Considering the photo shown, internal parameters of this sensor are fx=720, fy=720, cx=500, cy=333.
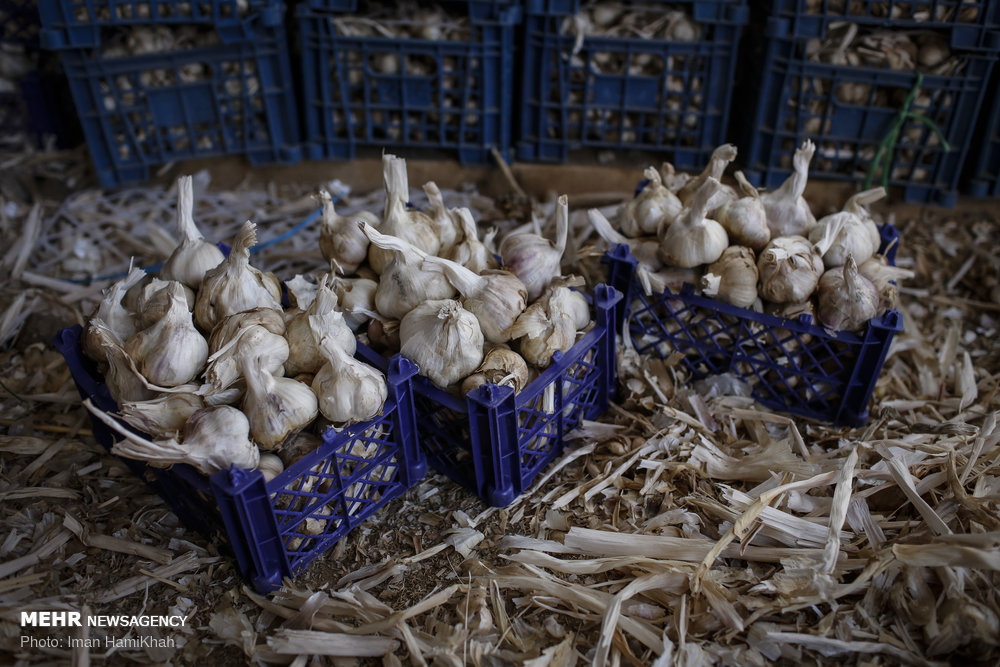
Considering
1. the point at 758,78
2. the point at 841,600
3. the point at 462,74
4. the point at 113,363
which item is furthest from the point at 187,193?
the point at 758,78

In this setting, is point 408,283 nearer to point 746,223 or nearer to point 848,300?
point 746,223

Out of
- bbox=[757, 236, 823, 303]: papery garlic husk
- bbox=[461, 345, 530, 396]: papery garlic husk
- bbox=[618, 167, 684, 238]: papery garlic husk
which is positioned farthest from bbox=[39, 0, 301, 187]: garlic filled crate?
bbox=[757, 236, 823, 303]: papery garlic husk

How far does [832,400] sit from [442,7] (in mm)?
2282

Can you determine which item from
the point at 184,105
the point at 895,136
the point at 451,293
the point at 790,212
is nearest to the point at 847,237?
the point at 790,212

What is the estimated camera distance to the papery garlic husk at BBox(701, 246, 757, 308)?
2.09 m

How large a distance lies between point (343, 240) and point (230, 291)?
0.39m

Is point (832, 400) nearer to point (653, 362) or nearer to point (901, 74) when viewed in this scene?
point (653, 362)

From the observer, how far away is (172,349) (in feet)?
5.68

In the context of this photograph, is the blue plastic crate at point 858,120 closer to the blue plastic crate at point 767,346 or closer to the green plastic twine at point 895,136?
the green plastic twine at point 895,136

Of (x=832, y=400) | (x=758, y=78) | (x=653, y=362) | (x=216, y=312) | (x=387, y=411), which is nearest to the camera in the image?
(x=387, y=411)

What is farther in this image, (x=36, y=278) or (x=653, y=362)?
(x=36, y=278)

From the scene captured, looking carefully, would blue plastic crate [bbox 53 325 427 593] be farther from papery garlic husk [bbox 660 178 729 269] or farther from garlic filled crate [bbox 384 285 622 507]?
papery garlic husk [bbox 660 178 729 269]

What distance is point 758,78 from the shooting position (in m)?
3.06

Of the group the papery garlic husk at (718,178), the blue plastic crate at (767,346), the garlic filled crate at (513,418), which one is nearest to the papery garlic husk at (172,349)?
the garlic filled crate at (513,418)
